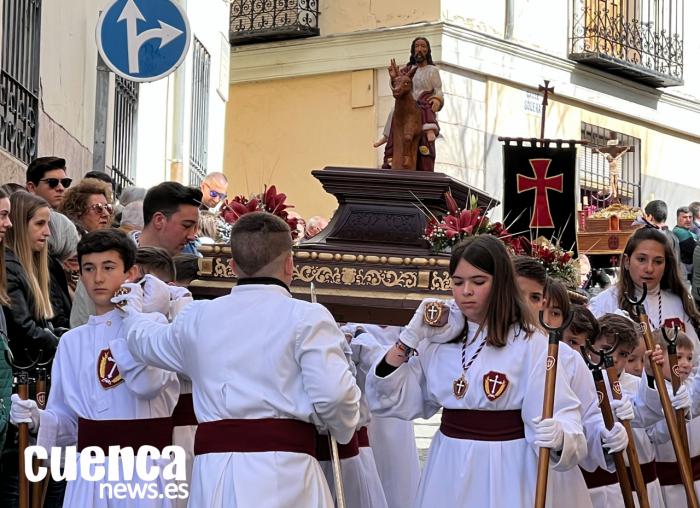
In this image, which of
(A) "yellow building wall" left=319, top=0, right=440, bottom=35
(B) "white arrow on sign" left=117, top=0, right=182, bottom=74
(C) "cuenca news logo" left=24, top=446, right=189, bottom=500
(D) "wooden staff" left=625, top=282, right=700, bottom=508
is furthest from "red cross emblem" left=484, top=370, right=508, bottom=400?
(A) "yellow building wall" left=319, top=0, right=440, bottom=35

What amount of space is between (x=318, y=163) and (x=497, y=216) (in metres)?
3.34

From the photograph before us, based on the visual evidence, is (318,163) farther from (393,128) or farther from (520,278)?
(520,278)

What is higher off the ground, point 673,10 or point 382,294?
point 673,10

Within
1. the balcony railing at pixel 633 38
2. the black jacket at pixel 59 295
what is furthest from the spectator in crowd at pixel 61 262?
the balcony railing at pixel 633 38

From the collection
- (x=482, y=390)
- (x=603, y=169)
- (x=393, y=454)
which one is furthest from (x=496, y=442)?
(x=603, y=169)

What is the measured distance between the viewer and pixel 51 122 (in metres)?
12.5

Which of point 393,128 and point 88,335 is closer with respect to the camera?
point 88,335

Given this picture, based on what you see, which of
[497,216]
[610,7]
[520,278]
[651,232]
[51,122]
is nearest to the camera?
[520,278]

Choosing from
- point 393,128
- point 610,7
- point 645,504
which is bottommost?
point 645,504

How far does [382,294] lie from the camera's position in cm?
789

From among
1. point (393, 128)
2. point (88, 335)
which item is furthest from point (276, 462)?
point (393, 128)

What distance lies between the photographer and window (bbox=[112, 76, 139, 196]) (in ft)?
50.2

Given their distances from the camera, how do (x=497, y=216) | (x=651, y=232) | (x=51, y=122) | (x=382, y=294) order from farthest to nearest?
1. (x=497, y=216)
2. (x=51, y=122)
3. (x=651, y=232)
4. (x=382, y=294)

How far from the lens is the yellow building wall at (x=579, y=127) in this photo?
23.0m
